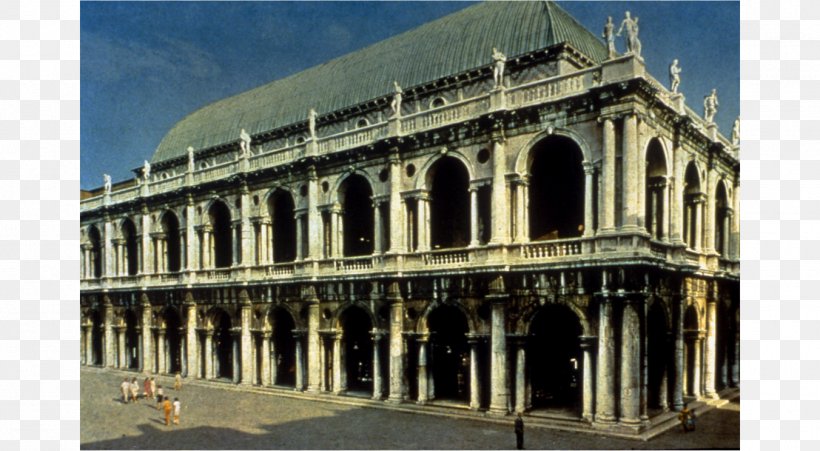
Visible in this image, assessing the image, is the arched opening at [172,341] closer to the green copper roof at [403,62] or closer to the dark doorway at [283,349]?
the dark doorway at [283,349]

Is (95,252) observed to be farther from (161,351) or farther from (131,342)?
(161,351)

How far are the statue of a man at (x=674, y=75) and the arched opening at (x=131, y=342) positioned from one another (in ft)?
100

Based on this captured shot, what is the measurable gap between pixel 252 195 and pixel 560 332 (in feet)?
53.8

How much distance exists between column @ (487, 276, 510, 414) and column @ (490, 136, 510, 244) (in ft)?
5.15

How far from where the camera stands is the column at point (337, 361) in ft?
91.6

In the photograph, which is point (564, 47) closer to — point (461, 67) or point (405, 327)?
point (461, 67)

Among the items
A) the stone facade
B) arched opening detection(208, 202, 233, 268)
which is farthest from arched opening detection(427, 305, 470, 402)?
arched opening detection(208, 202, 233, 268)

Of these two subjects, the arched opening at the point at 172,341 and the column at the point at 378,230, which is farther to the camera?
the arched opening at the point at 172,341

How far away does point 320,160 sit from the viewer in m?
28.7

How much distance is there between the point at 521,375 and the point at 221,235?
764 inches

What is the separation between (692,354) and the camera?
2612 centimetres

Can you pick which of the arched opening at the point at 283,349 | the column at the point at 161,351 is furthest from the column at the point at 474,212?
the column at the point at 161,351

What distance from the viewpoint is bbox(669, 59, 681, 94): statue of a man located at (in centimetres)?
2325

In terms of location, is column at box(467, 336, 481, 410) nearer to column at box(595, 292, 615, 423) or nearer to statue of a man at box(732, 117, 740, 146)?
column at box(595, 292, 615, 423)
